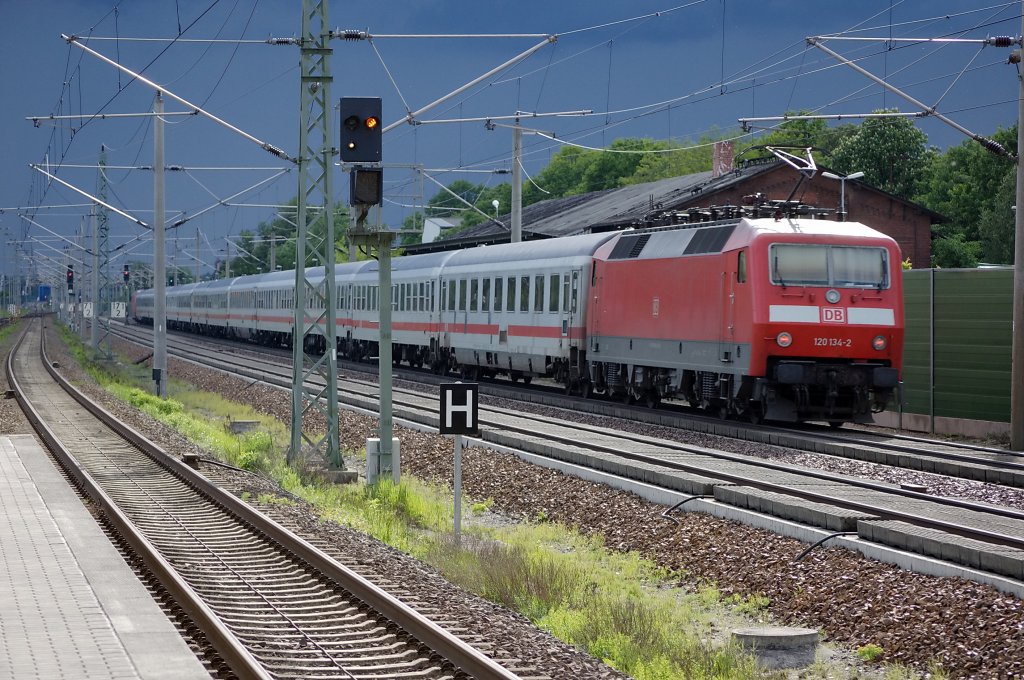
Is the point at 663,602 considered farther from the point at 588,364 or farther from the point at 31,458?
the point at 588,364

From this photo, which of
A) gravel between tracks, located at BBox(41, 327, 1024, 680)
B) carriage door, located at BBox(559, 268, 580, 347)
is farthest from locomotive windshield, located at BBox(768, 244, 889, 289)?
carriage door, located at BBox(559, 268, 580, 347)

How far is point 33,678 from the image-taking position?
7.51 metres

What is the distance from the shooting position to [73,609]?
945 centimetres

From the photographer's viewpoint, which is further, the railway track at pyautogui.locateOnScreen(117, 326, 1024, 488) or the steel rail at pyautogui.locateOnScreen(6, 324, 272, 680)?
the railway track at pyautogui.locateOnScreen(117, 326, 1024, 488)

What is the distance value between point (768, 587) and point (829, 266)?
1139cm

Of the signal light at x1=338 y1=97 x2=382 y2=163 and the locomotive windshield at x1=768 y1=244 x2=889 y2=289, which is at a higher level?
A: the signal light at x1=338 y1=97 x2=382 y2=163

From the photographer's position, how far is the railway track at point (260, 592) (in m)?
8.31

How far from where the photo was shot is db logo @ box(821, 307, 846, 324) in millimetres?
21812

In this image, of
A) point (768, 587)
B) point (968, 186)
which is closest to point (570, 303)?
point (768, 587)

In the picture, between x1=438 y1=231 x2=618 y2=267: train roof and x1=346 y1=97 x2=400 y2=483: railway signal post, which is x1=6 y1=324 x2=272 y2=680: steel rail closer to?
x1=346 y1=97 x2=400 y2=483: railway signal post

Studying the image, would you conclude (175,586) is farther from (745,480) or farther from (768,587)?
(745,480)

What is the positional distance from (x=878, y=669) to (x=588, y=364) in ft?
67.4

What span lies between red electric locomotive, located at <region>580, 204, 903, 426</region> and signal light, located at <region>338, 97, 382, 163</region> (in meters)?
7.44

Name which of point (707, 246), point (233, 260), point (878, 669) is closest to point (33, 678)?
point (878, 669)
